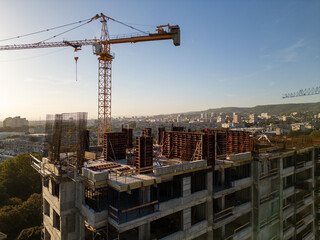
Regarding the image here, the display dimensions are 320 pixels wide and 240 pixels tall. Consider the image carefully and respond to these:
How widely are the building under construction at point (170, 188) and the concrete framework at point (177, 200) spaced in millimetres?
70

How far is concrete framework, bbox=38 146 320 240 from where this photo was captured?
13.3 metres

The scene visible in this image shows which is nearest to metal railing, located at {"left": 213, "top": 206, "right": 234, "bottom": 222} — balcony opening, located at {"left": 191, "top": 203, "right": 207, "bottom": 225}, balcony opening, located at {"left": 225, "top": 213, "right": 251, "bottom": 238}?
balcony opening, located at {"left": 191, "top": 203, "right": 207, "bottom": 225}

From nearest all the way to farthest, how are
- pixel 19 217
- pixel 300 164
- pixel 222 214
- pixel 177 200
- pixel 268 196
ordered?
pixel 177 200 < pixel 222 214 < pixel 268 196 < pixel 300 164 < pixel 19 217

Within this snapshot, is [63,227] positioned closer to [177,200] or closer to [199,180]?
[177,200]

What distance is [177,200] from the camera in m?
15.2

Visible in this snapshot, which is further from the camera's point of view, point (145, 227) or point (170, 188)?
point (170, 188)

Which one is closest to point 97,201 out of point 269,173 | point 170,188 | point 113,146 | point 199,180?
point 170,188

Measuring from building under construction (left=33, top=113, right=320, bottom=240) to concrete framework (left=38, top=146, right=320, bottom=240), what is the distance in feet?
0.23

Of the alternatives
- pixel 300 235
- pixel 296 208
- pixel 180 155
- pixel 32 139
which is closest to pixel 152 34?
pixel 180 155

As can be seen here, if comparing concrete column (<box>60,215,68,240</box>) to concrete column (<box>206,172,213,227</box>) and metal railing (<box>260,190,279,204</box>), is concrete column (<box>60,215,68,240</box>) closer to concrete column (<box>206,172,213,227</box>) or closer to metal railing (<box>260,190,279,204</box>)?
concrete column (<box>206,172,213,227</box>)

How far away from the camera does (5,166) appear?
153ft

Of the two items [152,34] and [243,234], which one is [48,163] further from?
[152,34]

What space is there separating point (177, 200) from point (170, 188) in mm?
2188

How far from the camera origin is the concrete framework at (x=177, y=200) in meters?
13.3
